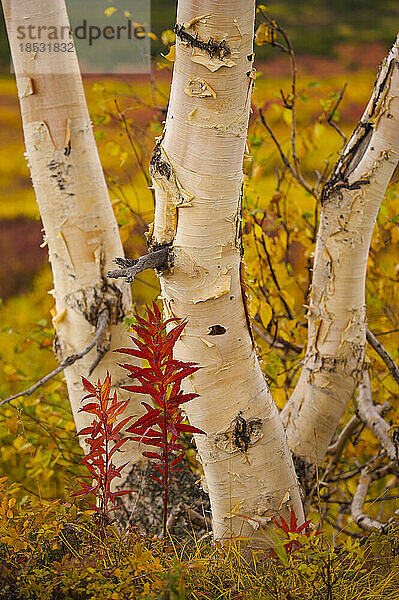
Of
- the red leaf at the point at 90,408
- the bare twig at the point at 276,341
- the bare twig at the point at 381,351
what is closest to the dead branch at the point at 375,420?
the bare twig at the point at 381,351

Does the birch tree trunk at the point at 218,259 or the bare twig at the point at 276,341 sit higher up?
the birch tree trunk at the point at 218,259

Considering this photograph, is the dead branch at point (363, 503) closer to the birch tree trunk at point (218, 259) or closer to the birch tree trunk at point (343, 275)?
the birch tree trunk at point (343, 275)

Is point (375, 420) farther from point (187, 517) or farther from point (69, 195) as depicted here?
point (69, 195)

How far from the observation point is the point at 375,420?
1.28 m

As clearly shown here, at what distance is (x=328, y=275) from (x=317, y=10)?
217 inches

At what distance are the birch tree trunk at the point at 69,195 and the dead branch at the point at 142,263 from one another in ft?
1.19

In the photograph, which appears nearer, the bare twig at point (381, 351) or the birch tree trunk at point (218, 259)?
the birch tree trunk at point (218, 259)

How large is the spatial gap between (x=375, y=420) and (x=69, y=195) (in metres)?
0.84

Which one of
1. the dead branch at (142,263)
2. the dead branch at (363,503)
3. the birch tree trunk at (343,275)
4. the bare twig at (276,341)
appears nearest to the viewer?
the dead branch at (142,263)

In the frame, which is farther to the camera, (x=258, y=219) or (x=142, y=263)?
(x=258, y=219)

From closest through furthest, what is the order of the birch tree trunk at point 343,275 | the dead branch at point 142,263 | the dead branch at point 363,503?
the dead branch at point 142,263 < the birch tree trunk at point 343,275 < the dead branch at point 363,503

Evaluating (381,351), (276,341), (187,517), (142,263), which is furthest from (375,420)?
(142,263)

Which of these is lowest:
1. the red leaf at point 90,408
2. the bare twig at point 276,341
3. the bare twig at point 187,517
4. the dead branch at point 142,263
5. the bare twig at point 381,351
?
the bare twig at point 187,517

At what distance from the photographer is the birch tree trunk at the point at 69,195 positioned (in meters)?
1.03
